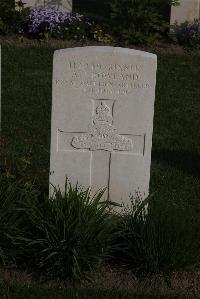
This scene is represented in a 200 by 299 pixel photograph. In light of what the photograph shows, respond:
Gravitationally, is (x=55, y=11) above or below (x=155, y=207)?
above

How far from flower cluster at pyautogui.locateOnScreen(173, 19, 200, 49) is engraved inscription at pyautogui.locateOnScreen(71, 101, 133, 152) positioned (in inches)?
256

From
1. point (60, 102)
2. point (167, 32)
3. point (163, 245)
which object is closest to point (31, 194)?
point (60, 102)

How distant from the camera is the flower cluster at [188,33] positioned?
11820 millimetres

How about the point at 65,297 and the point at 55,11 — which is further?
the point at 55,11

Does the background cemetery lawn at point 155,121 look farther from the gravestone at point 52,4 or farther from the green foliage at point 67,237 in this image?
the gravestone at point 52,4

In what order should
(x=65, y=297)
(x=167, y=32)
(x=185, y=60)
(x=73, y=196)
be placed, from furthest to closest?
(x=167, y=32), (x=185, y=60), (x=73, y=196), (x=65, y=297)

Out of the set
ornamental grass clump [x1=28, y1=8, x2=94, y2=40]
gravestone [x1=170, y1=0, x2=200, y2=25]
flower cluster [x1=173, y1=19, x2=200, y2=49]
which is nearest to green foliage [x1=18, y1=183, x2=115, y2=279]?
ornamental grass clump [x1=28, y1=8, x2=94, y2=40]

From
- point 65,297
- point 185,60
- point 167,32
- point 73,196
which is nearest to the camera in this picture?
point 65,297

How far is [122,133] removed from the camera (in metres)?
5.59

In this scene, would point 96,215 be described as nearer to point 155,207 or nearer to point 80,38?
point 155,207

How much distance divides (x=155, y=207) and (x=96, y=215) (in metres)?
0.50

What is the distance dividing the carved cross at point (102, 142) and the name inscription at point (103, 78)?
0.43 feet

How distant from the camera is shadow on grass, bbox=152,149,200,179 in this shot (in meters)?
7.29

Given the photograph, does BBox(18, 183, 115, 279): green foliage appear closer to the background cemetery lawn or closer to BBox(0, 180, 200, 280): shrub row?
BBox(0, 180, 200, 280): shrub row
